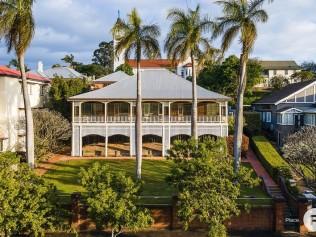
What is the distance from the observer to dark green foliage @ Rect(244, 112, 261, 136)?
4738 cm

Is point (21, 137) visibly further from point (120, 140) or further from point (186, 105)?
point (186, 105)

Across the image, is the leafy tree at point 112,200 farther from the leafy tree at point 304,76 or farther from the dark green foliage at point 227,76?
the leafy tree at point 304,76

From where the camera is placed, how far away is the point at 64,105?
150 feet

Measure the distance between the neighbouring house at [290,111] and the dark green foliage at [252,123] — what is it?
2.15 m

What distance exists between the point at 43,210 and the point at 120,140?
78.1 feet

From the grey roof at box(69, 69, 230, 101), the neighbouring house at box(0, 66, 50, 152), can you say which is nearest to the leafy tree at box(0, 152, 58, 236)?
the neighbouring house at box(0, 66, 50, 152)

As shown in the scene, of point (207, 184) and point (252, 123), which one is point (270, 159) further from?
point (207, 184)

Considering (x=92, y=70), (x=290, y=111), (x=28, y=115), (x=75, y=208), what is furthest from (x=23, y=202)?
(x=92, y=70)

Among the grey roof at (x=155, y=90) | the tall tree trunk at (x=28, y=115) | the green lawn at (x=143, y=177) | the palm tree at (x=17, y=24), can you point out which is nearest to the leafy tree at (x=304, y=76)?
the grey roof at (x=155, y=90)

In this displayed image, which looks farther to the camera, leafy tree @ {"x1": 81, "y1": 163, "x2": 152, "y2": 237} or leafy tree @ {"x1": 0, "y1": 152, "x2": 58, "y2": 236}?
leafy tree @ {"x1": 81, "y1": 163, "x2": 152, "y2": 237}

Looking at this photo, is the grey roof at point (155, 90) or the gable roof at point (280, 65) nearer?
the grey roof at point (155, 90)

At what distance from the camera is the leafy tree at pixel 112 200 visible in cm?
2023

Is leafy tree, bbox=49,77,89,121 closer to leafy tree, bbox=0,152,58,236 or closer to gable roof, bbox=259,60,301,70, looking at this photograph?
leafy tree, bbox=0,152,58,236

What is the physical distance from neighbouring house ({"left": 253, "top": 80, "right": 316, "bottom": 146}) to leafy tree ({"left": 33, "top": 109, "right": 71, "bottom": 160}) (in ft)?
72.6
